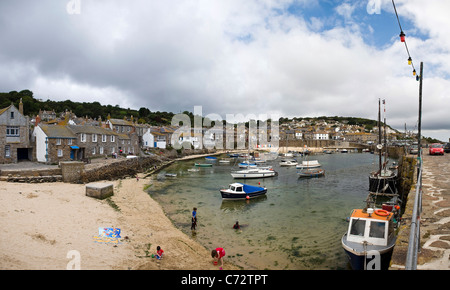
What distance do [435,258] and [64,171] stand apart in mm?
35251

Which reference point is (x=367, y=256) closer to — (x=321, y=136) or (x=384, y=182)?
(x=384, y=182)

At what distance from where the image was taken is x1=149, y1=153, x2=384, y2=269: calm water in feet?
51.9

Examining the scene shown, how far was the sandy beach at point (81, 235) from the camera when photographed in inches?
481

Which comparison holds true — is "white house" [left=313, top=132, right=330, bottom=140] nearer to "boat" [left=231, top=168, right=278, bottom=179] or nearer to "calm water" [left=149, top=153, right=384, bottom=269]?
"boat" [left=231, top=168, right=278, bottom=179]

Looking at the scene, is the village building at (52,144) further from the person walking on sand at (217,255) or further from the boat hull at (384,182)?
the boat hull at (384,182)

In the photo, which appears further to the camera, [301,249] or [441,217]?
[301,249]

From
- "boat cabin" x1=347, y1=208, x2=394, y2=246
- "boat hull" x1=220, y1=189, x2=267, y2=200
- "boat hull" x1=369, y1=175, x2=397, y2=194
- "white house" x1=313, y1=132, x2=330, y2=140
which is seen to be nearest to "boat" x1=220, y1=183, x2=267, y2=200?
"boat hull" x1=220, y1=189, x2=267, y2=200

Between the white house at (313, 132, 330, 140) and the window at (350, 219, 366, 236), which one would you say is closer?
the window at (350, 219, 366, 236)

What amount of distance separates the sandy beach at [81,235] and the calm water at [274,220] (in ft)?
6.60

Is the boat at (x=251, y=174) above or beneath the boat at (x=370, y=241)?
beneath

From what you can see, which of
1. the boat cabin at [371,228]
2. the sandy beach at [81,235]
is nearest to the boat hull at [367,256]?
the boat cabin at [371,228]

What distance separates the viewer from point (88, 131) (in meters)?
46.6
